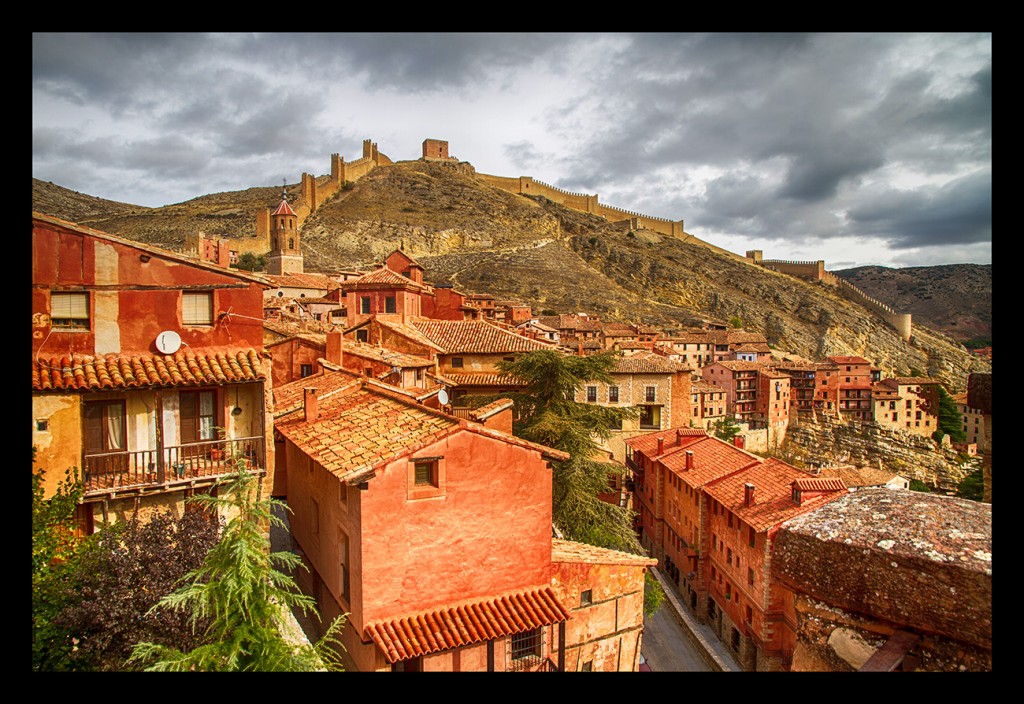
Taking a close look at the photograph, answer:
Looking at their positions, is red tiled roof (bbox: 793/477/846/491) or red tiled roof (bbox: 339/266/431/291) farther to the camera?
red tiled roof (bbox: 339/266/431/291)

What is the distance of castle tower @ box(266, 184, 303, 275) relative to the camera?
7231 centimetres

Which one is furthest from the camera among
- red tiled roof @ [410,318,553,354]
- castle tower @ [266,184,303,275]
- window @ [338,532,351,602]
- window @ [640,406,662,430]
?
castle tower @ [266,184,303,275]

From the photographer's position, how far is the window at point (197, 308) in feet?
31.2

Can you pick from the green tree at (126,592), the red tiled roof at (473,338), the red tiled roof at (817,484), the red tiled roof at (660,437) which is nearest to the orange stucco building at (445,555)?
the green tree at (126,592)

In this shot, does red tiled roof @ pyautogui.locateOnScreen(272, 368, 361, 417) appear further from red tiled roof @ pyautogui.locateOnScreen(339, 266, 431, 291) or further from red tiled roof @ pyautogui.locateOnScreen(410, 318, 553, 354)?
red tiled roof @ pyautogui.locateOnScreen(339, 266, 431, 291)

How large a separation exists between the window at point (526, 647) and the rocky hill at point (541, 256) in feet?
205

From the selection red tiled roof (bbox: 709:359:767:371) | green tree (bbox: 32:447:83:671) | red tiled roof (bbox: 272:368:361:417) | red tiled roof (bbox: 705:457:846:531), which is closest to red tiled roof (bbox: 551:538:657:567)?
red tiled roof (bbox: 272:368:361:417)

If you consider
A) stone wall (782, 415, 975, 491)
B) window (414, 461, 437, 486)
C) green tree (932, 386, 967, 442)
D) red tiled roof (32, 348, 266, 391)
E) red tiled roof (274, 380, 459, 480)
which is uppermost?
red tiled roof (32, 348, 266, 391)

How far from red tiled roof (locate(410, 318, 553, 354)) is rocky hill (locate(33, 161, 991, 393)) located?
1750 inches

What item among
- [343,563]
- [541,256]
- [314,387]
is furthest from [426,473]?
[541,256]

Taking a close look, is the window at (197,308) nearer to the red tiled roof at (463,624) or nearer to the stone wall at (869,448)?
the red tiled roof at (463,624)

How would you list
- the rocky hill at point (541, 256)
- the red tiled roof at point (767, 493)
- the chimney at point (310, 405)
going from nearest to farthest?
1. the chimney at point (310, 405)
2. the red tiled roof at point (767, 493)
3. the rocky hill at point (541, 256)
